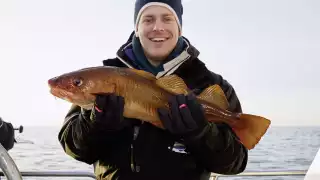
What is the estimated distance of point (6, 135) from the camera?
2326mm

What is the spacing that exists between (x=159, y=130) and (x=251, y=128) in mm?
542

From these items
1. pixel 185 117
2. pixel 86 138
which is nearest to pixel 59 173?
pixel 86 138

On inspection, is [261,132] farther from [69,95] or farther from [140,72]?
[69,95]

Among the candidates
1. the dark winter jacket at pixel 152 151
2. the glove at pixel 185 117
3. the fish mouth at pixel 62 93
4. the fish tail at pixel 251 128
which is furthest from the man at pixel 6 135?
the fish tail at pixel 251 128

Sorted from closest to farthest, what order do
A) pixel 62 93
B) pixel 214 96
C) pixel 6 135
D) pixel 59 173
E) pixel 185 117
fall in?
pixel 62 93
pixel 185 117
pixel 214 96
pixel 6 135
pixel 59 173

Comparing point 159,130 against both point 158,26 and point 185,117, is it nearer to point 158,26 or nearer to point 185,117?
point 185,117

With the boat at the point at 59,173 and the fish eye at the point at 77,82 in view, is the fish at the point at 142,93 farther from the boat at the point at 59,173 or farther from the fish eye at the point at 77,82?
the boat at the point at 59,173

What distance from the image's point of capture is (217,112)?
2.22 m

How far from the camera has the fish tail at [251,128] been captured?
2158mm

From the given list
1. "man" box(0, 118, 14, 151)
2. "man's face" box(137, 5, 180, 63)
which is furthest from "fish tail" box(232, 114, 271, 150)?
"man" box(0, 118, 14, 151)

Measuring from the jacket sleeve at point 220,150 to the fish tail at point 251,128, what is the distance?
0.29 feet

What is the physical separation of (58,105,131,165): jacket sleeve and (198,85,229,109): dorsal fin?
55cm

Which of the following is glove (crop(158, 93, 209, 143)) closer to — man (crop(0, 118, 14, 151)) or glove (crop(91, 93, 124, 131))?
glove (crop(91, 93, 124, 131))

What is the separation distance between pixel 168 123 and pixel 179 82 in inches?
9.6
